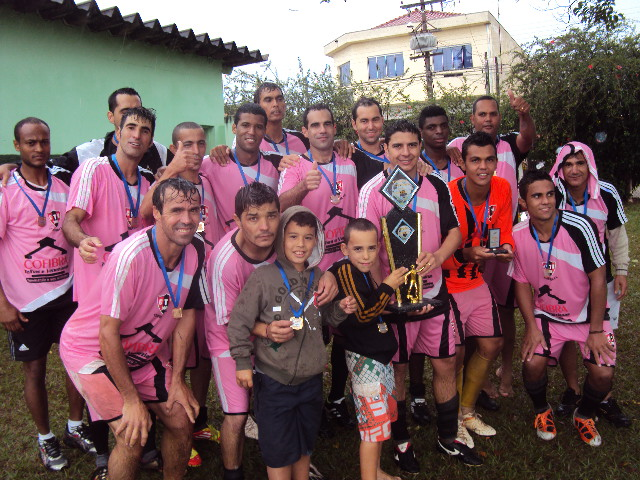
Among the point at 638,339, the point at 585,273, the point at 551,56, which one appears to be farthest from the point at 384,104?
the point at 585,273

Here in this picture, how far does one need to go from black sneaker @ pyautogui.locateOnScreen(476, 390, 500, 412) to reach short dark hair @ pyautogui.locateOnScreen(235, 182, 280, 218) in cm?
280

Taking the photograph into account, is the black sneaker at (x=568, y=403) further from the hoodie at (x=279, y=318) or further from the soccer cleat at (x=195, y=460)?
the soccer cleat at (x=195, y=460)

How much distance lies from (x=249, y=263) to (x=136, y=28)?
284 inches

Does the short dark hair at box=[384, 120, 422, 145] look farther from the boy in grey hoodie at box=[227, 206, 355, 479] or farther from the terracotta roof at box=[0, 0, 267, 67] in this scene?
the terracotta roof at box=[0, 0, 267, 67]

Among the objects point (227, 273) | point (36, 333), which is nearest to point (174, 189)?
point (227, 273)

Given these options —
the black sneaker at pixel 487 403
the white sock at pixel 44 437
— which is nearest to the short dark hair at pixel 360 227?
the black sneaker at pixel 487 403

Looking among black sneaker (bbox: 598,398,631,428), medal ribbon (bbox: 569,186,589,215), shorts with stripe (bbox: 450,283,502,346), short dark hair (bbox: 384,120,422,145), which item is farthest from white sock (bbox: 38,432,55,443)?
medal ribbon (bbox: 569,186,589,215)

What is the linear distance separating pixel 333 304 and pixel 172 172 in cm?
135

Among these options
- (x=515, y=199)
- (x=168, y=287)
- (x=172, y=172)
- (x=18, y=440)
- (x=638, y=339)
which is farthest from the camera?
(x=638, y=339)

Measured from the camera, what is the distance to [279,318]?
10.5 feet

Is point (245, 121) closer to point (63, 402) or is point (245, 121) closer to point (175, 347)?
point (175, 347)

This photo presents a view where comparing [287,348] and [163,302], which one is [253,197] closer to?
[163,302]

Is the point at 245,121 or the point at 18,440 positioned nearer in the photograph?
the point at 245,121

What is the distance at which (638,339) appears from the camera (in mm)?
6008
